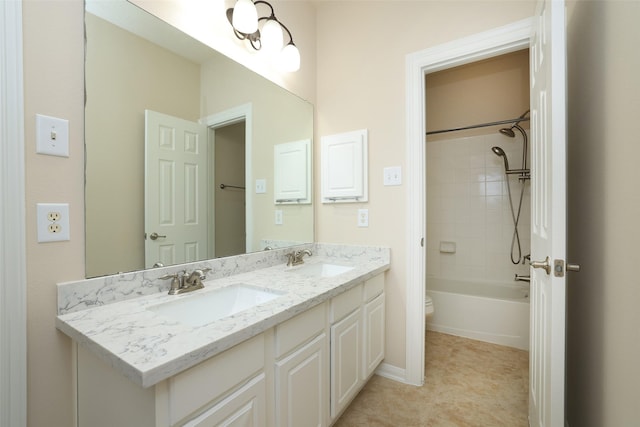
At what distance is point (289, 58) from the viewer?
1.77 meters

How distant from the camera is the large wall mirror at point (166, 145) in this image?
3.31 ft

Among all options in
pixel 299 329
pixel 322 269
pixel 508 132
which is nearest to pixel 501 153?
pixel 508 132

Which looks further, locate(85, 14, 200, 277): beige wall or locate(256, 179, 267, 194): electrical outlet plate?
locate(256, 179, 267, 194): electrical outlet plate

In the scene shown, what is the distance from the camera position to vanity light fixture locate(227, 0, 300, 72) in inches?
55.3

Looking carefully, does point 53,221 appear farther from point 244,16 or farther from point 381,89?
point 381,89

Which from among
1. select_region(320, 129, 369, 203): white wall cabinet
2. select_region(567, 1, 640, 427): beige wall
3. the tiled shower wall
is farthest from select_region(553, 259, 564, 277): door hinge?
the tiled shower wall

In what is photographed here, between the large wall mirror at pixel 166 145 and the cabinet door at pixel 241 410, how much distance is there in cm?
64

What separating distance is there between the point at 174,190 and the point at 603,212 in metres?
1.65

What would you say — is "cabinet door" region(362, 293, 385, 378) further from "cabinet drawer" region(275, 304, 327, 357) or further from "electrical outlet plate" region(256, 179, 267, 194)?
"electrical outlet plate" region(256, 179, 267, 194)

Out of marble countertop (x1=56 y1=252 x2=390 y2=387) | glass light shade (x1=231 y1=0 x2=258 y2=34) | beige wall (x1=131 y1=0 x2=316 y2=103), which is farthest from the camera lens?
glass light shade (x1=231 y1=0 x2=258 y2=34)

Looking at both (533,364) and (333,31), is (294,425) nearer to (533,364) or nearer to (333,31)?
(533,364)

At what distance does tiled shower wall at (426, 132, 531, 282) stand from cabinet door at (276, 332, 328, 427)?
7.43 feet

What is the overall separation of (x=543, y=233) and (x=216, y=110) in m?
1.58

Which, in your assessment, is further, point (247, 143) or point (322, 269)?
point (322, 269)
